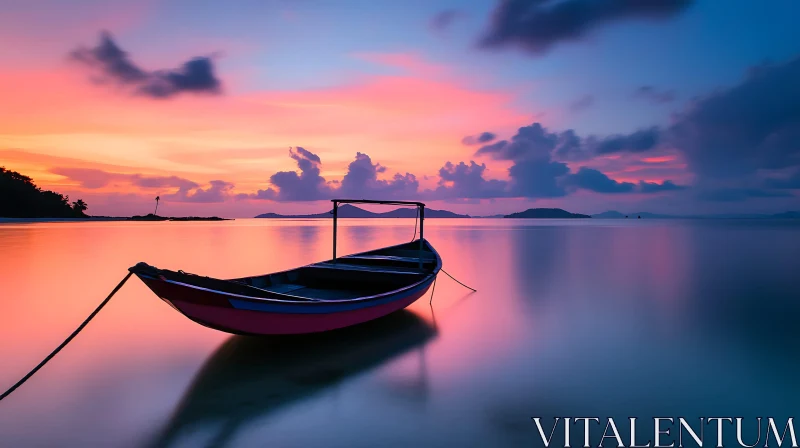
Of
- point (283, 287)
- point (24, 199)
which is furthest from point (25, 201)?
point (283, 287)

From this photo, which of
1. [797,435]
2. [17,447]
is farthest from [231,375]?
[797,435]

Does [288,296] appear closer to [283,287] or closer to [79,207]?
[283,287]

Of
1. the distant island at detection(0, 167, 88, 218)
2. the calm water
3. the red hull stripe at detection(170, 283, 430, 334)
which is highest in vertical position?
the distant island at detection(0, 167, 88, 218)

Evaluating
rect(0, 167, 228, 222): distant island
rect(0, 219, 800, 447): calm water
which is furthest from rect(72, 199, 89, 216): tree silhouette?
rect(0, 219, 800, 447): calm water

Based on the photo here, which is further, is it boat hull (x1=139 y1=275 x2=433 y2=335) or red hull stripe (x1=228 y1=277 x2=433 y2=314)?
red hull stripe (x1=228 y1=277 x2=433 y2=314)

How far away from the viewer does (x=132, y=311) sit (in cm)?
1316

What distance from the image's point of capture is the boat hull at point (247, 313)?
6.69 m

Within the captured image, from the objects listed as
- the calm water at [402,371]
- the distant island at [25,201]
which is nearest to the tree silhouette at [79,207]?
the distant island at [25,201]

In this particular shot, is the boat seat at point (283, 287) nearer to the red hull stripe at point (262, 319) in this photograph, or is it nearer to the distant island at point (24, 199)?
the red hull stripe at point (262, 319)

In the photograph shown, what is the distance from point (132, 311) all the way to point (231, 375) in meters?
7.50

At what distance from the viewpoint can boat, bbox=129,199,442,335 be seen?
674 centimetres

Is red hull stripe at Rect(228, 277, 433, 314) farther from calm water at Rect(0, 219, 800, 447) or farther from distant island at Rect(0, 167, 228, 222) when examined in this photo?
distant island at Rect(0, 167, 228, 222)

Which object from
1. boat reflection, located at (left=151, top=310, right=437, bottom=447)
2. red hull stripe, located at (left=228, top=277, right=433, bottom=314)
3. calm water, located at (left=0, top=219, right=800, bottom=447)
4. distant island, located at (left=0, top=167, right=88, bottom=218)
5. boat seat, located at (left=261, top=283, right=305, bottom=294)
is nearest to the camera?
calm water, located at (left=0, top=219, right=800, bottom=447)

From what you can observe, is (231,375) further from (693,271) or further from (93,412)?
(693,271)
